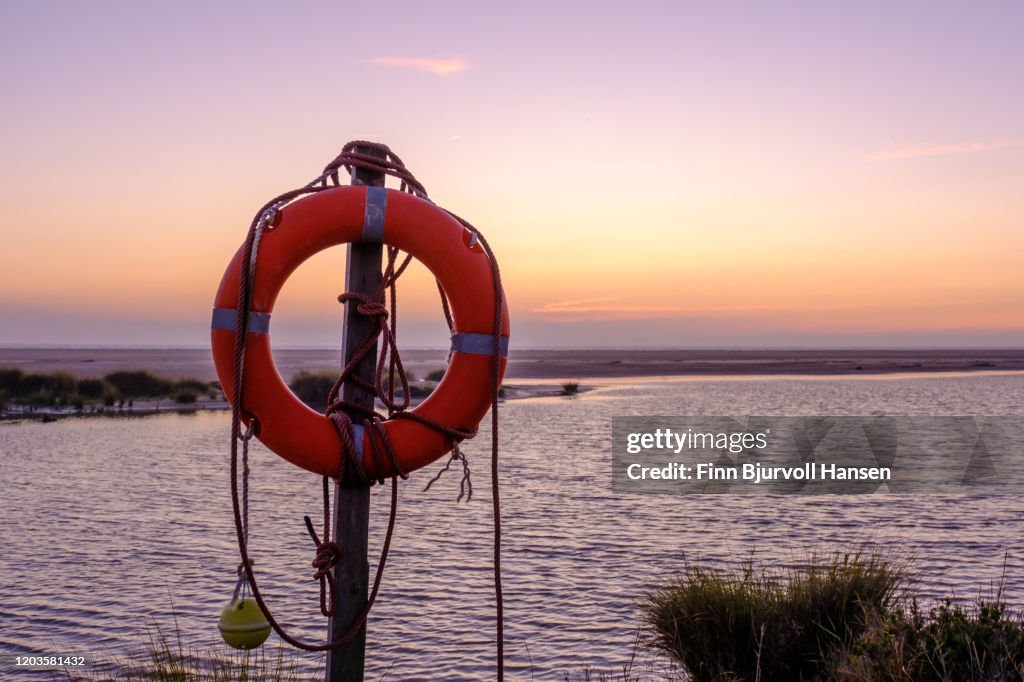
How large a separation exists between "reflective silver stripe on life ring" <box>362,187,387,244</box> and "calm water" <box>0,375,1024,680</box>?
299 cm

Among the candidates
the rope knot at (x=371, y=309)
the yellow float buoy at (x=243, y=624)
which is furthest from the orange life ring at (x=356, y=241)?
the yellow float buoy at (x=243, y=624)

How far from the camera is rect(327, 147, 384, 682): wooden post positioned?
339 centimetres

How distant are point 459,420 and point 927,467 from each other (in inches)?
446

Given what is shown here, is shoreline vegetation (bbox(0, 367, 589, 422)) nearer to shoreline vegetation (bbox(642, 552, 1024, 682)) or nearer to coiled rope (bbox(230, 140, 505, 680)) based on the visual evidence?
shoreline vegetation (bbox(642, 552, 1024, 682))

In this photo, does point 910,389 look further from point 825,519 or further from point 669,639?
point 669,639

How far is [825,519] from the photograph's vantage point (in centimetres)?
930

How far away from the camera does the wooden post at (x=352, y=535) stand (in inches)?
134

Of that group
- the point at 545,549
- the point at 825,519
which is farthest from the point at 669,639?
the point at 825,519

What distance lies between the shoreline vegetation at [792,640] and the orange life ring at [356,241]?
134 centimetres

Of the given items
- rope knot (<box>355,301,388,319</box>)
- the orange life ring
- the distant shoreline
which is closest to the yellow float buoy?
the orange life ring

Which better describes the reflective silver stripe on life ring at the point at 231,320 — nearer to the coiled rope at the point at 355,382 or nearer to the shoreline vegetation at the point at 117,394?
the coiled rope at the point at 355,382

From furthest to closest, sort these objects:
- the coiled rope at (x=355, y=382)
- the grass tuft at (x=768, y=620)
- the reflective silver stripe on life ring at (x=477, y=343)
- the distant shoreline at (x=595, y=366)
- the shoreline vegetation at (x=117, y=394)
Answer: the distant shoreline at (x=595, y=366) → the shoreline vegetation at (x=117, y=394) → the grass tuft at (x=768, y=620) → the reflective silver stripe on life ring at (x=477, y=343) → the coiled rope at (x=355, y=382)

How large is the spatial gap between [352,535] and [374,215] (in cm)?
125

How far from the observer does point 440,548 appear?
8.05 meters
